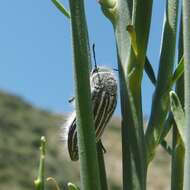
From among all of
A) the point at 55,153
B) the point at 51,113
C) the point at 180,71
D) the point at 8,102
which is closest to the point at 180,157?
the point at 180,71

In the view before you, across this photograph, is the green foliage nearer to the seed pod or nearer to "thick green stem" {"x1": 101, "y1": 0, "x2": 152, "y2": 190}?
the seed pod

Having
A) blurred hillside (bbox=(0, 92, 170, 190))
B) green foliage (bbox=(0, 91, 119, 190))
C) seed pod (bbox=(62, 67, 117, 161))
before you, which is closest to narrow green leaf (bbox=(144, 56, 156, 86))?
seed pod (bbox=(62, 67, 117, 161))

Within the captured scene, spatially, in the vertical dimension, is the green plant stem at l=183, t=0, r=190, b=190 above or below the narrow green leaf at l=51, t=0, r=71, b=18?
below

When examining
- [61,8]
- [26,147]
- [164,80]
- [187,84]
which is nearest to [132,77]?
[164,80]

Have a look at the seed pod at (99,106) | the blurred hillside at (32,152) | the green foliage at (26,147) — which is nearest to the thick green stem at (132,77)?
the seed pod at (99,106)

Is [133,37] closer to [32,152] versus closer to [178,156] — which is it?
[178,156]
